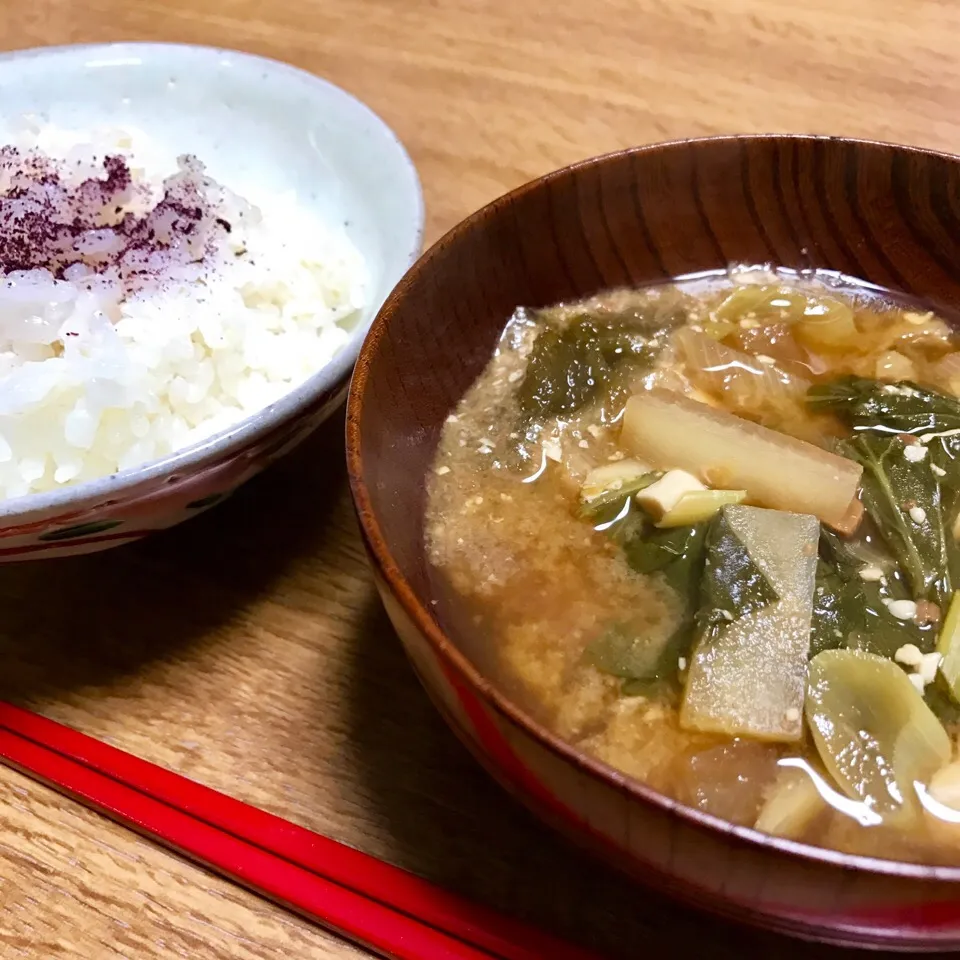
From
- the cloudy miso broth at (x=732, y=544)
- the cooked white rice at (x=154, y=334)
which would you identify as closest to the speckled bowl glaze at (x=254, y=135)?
the cooked white rice at (x=154, y=334)

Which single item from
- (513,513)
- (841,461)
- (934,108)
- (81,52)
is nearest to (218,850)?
(513,513)

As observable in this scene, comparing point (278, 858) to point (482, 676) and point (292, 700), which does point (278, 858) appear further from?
point (482, 676)

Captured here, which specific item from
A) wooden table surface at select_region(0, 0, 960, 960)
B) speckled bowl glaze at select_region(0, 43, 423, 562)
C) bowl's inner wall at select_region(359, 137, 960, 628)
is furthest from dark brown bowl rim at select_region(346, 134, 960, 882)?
wooden table surface at select_region(0, 0, 960, 960)

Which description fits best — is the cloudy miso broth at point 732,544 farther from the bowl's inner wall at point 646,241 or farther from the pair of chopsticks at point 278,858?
the pair of chopsticks at point 278,858

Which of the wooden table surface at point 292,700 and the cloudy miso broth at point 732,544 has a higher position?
the cloudy miso broth at point 732,544

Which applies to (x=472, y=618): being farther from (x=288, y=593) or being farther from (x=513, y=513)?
(x=288, y=593)

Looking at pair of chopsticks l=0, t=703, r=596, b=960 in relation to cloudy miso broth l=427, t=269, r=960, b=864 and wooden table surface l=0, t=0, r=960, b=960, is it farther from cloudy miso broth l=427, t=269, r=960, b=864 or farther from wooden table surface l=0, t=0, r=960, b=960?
cloudy miso broth l=427, t=269, r=960, b=864
